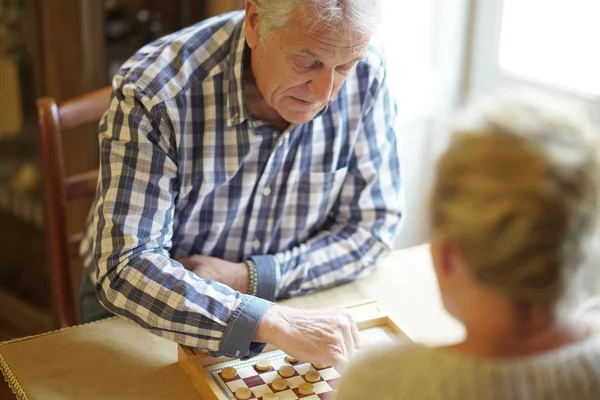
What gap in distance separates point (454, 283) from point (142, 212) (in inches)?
31.0

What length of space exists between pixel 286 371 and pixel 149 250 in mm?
340

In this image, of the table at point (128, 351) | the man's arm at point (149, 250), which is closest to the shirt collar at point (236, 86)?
the man's arm at point (149, 250)

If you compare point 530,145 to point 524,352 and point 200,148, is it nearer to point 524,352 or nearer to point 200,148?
point 524,352

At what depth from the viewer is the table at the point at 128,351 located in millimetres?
1354

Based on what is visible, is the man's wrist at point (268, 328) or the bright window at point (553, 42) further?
the bright window at point (553, 42)

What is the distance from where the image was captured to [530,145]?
81 centimetres

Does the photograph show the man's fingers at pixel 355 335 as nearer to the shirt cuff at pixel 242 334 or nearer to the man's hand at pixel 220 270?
the shirt cuff at pixel 242 334

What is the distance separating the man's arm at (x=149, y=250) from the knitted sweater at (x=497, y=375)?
529 mm

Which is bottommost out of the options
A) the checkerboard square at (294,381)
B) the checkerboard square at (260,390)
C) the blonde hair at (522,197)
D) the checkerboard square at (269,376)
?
the checkerboard square at (269,376)

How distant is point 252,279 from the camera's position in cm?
163

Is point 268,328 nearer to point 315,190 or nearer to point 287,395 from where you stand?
point 287,395

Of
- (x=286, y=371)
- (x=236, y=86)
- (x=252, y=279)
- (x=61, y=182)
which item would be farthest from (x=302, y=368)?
(x=61, y=182)

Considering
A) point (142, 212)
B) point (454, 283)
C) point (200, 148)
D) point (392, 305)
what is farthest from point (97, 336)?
point (454, 283)

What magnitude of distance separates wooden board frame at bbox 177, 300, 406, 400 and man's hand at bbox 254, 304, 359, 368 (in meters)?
0.04
